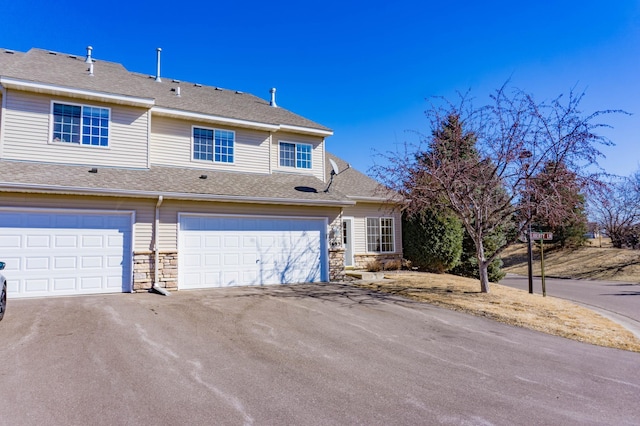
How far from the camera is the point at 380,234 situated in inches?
727

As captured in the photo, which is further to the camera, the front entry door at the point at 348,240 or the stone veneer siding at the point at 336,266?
the front entry door at the point at 348,240

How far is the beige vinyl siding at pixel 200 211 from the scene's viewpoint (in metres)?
11.6

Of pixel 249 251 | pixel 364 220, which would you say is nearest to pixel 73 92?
pixel 249 251

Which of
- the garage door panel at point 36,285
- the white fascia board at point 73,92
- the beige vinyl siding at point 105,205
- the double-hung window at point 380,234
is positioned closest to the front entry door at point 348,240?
the double-hung window at point 380,234

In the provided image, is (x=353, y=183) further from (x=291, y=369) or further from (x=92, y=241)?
(x=291, y=369)

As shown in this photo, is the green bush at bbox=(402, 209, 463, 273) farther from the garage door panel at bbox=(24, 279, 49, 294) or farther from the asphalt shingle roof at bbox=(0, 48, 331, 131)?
the garage door panel at bbox=(24, 279, 49, 294)

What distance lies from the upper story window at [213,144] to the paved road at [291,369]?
6.68 m

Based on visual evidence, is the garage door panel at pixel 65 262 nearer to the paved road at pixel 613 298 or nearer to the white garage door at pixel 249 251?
the white garage door at pixel 249 251

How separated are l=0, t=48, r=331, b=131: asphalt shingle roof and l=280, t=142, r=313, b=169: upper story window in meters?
0.88

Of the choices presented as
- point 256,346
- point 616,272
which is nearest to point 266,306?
point 256,346

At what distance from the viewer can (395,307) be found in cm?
996

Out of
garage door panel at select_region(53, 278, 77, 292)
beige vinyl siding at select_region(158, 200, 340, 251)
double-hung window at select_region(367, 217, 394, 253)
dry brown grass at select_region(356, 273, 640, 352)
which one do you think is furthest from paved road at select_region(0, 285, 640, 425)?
double-hung window at select_region(367, 217, 394, 253)

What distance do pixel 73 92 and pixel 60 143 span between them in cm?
155

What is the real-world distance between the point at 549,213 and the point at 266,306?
7.88m
